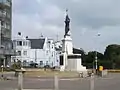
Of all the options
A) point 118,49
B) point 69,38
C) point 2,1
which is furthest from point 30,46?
point 69,38

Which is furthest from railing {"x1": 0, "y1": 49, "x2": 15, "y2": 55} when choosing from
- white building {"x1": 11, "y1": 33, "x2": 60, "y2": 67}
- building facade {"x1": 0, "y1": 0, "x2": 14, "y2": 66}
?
white building {"x1": 11, "y1": 33, "x2": 60, "y2": 67}

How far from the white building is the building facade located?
21.9 meters

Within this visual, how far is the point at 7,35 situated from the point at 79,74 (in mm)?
44413

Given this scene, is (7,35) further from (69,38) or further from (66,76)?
(66,76)

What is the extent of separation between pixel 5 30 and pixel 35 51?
121ft

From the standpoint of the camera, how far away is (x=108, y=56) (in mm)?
130500

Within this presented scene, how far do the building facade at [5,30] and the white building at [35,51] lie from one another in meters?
21.9

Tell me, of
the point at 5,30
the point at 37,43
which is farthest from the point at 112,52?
the point at 5,30

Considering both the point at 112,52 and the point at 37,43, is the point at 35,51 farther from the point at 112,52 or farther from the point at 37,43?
the point at 112,52

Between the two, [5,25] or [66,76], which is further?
[5,25]

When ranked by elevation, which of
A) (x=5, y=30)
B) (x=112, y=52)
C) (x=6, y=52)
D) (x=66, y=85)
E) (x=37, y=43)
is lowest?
(x=66, y=85)

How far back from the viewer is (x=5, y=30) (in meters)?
94.5

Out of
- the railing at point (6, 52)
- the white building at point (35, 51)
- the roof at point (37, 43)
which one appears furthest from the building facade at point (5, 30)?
the roof at point (37, 43)

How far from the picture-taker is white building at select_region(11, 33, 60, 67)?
12488cm
